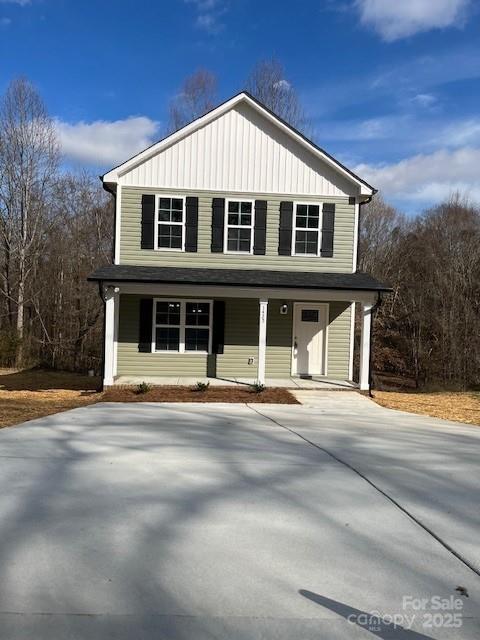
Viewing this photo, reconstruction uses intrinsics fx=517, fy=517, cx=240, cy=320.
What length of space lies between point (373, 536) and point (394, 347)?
2988cm

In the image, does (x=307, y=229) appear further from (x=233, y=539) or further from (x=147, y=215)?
(x=233, y=539)

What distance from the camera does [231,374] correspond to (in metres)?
15.1

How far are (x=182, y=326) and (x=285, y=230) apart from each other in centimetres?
405

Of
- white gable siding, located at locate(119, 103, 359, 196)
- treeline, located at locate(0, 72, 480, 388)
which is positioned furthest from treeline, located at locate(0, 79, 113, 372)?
white gable siding, located at locate(119, 103, 359, 196)

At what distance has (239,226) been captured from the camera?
1480cm

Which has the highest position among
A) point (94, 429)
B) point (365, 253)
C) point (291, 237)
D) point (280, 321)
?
point (365, 253)

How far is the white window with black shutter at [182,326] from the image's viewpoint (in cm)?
1498

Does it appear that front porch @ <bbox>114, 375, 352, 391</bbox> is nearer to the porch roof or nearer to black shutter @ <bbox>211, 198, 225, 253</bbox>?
the porch roof

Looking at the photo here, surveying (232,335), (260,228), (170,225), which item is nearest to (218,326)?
(232,335)

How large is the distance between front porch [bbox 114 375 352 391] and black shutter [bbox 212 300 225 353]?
0.99 meters

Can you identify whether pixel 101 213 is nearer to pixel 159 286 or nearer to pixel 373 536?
pixel 159 286

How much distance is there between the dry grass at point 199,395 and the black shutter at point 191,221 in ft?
13.9

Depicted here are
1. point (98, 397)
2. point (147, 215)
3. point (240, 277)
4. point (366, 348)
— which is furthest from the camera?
point (147, 215)

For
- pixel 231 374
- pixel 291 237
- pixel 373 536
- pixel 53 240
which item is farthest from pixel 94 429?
pixel 53 240
